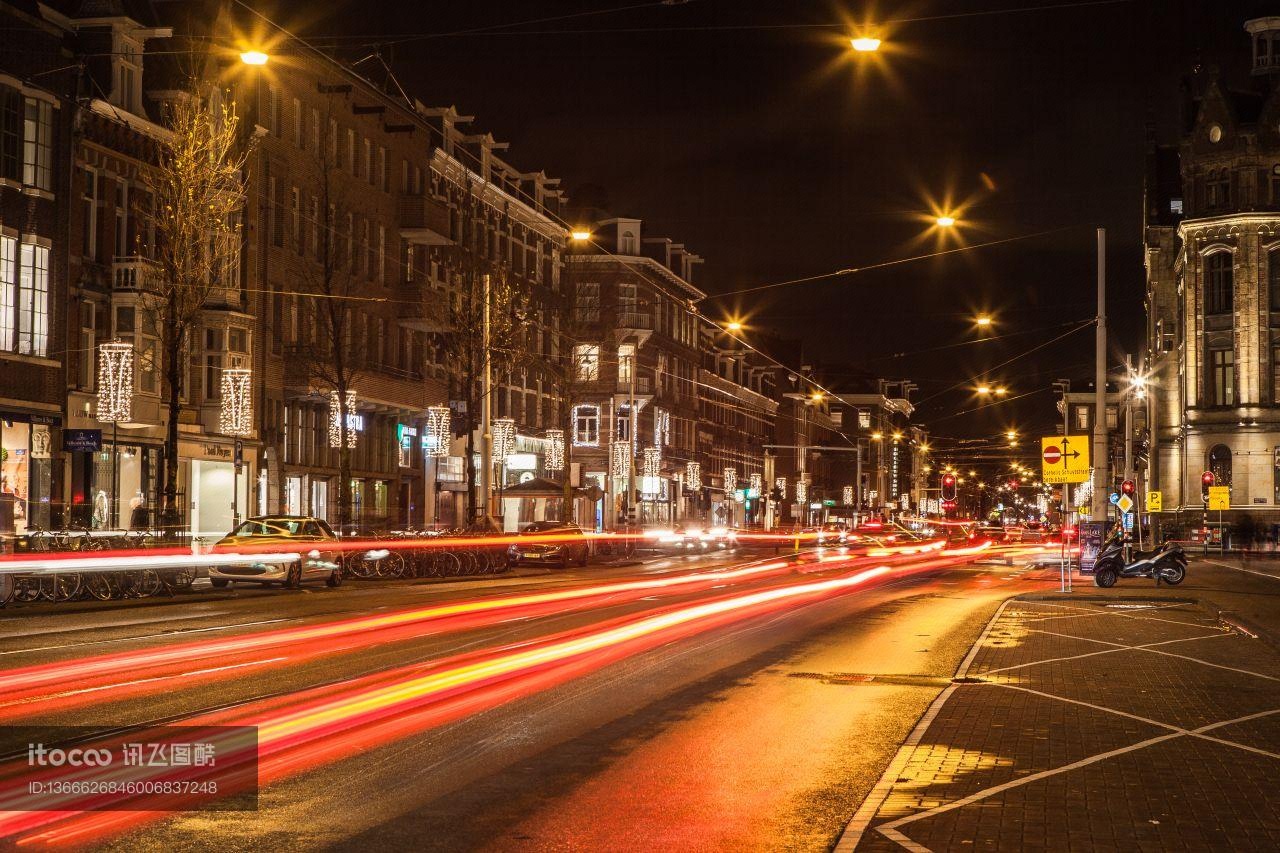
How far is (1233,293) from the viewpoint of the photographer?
242 ft

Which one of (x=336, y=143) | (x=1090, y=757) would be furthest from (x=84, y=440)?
(x=1090, y=757)

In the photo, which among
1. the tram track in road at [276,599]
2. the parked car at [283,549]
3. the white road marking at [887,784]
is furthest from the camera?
the parked car at [283,549]

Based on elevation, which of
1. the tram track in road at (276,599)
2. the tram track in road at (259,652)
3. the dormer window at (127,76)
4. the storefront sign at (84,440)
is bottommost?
the tram track in road at (276,599)

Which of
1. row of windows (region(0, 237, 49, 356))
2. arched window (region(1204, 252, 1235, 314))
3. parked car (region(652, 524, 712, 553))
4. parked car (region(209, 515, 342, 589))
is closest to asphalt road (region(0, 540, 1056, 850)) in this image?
parked car (region(209, 515, 342, 589))

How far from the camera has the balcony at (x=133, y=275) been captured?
40656mm

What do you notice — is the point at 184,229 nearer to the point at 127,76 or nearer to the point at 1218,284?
the point at 127,76

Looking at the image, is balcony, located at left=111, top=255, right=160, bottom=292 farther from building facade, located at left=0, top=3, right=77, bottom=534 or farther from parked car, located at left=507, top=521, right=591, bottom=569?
parked car, located at left=507, top=521, right=591, bottom=569

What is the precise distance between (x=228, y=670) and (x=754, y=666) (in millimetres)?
5610

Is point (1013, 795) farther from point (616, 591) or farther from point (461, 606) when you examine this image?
point (616, 591)

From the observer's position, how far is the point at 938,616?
2642 cm

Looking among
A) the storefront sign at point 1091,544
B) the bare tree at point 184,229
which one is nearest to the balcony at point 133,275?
the bare tree at point 184,229

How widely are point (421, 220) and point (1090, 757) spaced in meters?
50.3

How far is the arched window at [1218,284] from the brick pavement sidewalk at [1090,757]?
59054 millimetres

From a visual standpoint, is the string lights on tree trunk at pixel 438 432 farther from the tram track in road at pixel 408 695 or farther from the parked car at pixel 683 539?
the tram track in road at pixel 408 695
